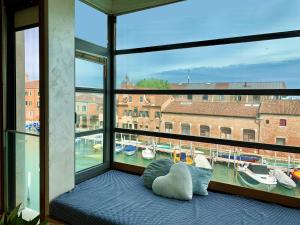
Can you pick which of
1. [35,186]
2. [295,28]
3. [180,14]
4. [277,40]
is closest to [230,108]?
[277,40]

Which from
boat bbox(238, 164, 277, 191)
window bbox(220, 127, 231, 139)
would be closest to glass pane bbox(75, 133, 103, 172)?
window bbox(220, 127, 231, 139)

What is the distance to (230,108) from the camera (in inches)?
87.1

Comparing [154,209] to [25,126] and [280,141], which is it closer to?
[280,141]

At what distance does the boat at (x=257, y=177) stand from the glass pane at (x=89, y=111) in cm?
165

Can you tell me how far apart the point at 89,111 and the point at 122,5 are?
4.23 feet

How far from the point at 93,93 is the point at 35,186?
115 cm

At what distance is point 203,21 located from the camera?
2.27 meters

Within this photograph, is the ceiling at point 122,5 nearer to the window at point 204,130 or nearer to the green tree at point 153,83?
the green tree at point 153,83

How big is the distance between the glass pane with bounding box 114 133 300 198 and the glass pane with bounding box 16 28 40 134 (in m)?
1.05

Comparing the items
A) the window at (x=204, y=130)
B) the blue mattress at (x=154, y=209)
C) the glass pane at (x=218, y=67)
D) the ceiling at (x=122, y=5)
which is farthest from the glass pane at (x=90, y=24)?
the blue mattress at (x=154, y=209)

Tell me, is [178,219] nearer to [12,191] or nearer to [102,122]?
[102,122]

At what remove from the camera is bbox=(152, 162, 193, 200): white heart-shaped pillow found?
2031 mm

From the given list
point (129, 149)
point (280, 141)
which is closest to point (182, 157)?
point (129, 149)

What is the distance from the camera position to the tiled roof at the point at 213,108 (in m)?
2.14
